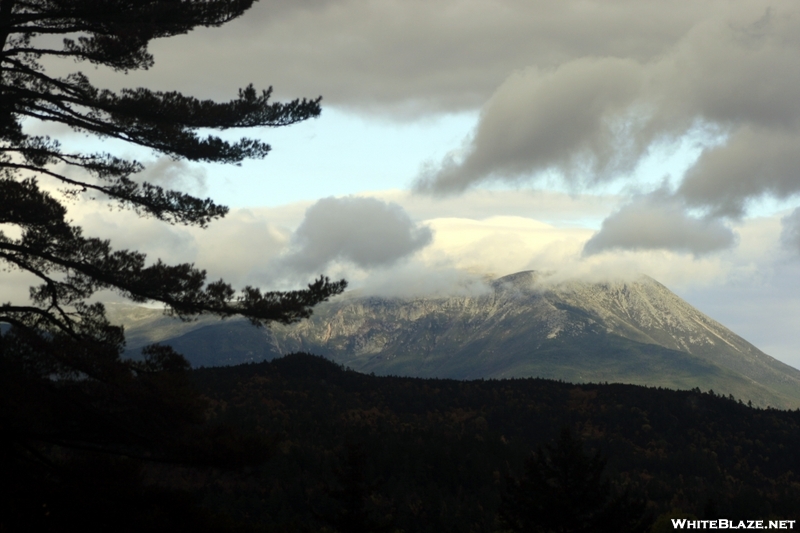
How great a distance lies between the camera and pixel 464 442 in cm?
13525

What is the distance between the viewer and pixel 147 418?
741 inches

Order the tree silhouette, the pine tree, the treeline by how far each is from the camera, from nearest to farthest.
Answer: the pine tree < the tree silhouette < the treeline

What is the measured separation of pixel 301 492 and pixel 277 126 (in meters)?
89.7

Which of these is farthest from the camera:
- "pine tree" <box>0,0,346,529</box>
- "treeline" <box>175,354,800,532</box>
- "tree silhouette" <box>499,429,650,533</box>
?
"treeline" <box>175,354,800,532</box>

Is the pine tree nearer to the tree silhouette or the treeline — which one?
the tree silhouette

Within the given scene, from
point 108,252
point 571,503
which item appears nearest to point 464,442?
point 571,503

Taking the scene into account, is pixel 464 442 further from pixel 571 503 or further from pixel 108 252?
pixel 108 252

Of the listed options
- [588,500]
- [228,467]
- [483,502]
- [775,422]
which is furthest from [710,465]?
[228,467]

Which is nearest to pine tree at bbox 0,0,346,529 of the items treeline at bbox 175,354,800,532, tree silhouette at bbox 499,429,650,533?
tree silhouette at bbox 499,429,650,533

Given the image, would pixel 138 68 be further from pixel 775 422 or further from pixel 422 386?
pixel 775 422

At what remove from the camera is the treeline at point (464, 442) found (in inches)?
4114

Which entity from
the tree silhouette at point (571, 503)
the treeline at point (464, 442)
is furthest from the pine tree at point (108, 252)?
the treeline at point (464, 442)

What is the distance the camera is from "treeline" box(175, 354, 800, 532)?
104 meters

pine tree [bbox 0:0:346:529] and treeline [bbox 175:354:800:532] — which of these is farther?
treeline [bbox 175:354:800:532]
